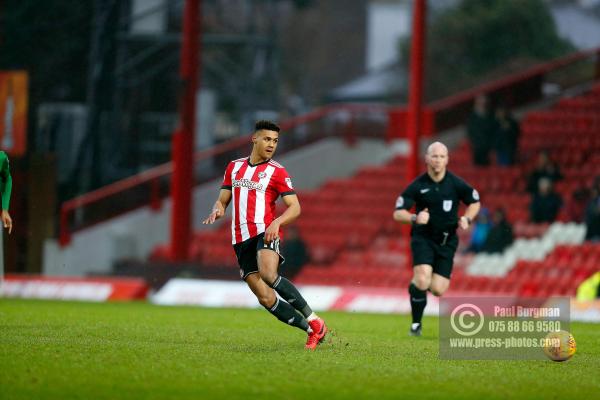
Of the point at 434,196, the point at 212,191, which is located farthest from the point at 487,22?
the point at 434,196

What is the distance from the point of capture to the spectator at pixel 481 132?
85.4 feet

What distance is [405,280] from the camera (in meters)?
23.3

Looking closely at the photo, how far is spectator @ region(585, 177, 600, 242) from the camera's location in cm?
2173

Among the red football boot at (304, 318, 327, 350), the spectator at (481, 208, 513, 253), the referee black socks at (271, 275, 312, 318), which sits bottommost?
the red football boot at (304, 318, 327, 350)

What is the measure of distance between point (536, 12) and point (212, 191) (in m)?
27.0

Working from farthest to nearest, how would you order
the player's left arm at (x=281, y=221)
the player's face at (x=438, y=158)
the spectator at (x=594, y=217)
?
the spectator at (x=594, y=217) < the player's face at (x=438, y=158) < the player's left arm at (x=281, y=221)

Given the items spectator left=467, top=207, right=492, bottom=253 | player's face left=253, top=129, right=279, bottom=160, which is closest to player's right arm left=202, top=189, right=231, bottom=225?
player's face left=253, top=129, right=279, bottom=160

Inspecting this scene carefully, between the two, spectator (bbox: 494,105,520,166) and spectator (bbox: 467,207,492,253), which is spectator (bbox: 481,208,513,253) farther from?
spectator (bbox: 494,105,520,166)

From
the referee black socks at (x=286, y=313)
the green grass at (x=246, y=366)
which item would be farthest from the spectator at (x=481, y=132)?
the referee black socks at (x=286, y=313)

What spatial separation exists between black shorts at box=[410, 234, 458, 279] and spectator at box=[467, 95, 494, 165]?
12.0 metres

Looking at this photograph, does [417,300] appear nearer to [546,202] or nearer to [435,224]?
[435,224]

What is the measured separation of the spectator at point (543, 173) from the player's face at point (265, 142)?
12951 mm

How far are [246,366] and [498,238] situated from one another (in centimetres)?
1328

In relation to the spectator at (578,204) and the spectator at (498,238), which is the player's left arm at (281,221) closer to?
the spectator at (498,238)
